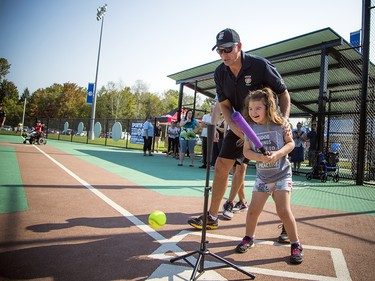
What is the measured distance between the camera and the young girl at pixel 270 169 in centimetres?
260

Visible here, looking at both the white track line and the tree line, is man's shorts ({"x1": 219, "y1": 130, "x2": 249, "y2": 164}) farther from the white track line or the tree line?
the tree line

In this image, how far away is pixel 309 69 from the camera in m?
13.8

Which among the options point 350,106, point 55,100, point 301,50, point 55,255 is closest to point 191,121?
point 301,50

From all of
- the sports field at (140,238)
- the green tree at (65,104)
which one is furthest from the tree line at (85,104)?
the sports field at (140,238)

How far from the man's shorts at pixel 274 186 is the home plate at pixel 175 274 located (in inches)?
39.3

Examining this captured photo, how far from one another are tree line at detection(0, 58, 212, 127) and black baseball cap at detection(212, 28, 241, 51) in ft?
168

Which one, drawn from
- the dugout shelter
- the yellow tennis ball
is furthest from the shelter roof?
the yellow tennis ball

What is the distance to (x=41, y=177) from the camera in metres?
6.14

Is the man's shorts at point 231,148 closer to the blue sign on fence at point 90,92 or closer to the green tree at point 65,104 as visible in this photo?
the blue sign on fence at point 90,92

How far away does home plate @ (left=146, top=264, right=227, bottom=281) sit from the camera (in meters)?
2.07

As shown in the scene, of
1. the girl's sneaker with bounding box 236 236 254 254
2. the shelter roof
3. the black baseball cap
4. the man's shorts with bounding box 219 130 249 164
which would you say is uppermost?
the shelter roof

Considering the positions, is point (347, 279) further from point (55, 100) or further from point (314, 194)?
point (55, 100)

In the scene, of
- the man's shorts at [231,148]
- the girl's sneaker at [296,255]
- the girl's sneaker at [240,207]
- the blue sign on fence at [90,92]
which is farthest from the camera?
the blue sign on fence at [90,92]

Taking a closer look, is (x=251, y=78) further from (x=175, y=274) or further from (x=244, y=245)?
(x=175, y=274)
